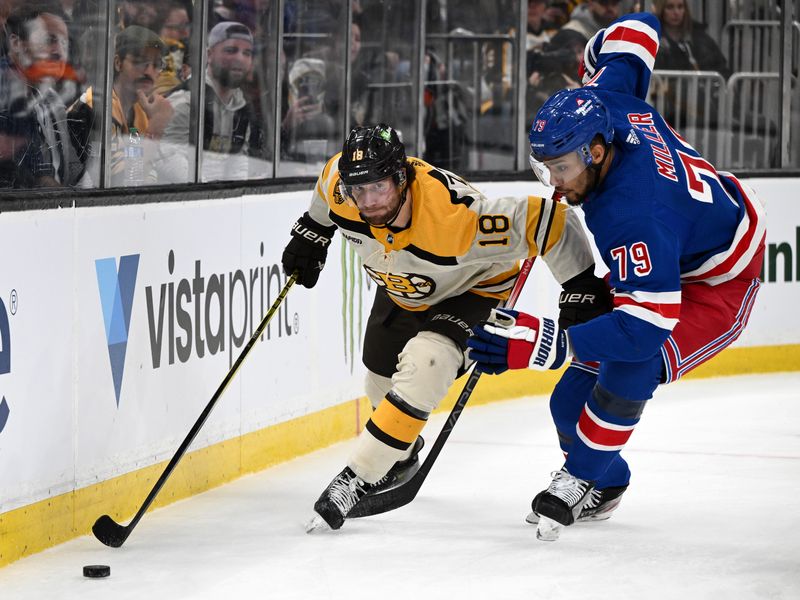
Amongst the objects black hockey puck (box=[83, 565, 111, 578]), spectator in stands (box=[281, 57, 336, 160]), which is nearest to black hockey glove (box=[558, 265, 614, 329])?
black hockey puck (box=[83, 565, 111, 578])

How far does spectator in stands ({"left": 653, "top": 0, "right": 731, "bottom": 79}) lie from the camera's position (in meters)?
7.20

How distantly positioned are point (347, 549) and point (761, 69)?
175 inches

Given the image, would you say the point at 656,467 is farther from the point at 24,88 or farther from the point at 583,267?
the point at 24,88

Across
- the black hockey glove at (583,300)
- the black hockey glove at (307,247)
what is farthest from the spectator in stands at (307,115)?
the black hockey glove at (583,300)

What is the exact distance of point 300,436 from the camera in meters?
4.91

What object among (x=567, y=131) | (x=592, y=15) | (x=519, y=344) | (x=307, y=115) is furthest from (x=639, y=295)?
(x=592, y=15)

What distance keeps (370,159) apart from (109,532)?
114cm

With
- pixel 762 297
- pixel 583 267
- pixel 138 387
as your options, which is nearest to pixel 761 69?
pixel 762 297

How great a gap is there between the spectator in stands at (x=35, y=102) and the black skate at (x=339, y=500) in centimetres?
113

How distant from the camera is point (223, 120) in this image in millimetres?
5074

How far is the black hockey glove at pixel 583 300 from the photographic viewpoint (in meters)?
3.71

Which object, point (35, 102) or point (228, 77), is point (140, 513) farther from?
point (228, 77)

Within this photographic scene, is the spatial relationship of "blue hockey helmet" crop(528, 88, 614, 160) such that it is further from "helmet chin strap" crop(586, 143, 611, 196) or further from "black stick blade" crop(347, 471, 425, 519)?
"black stick blade" crop(347, 471, 425, 519)

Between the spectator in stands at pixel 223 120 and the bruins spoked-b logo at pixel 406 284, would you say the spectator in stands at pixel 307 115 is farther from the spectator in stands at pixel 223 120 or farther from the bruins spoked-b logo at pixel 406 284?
the bruins spoked-b logo at pixel 406 284
